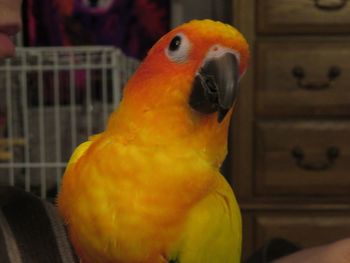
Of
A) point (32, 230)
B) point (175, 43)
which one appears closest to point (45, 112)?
point (32, 230)

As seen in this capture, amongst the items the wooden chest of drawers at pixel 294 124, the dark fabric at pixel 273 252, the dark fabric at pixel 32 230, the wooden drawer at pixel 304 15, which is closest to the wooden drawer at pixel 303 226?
the wooden chest of drawers at pixel 294 124

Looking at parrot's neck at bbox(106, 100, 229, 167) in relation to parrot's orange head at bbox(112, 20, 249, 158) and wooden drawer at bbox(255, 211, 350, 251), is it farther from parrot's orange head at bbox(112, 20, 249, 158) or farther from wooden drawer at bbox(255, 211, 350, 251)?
wooden drawer at bbox(255, 211, 350, 251)

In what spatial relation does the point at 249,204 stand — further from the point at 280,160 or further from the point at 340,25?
the point at 340,25

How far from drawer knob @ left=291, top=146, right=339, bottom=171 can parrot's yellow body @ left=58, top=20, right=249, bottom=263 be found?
31.0 inches

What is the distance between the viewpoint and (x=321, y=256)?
451 mm

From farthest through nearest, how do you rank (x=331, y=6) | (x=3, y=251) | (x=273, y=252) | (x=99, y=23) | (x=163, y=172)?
(x=99, y=23) → (x=331, y=6) → (x=273, y=252) → (x=3, y=251) → (x=163, y=172)

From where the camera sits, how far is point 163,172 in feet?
0.92

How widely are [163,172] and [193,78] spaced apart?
0.06 meters

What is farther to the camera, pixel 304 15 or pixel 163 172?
pixel 304 15

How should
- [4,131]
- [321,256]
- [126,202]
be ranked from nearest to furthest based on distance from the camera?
[126,202]
[321,256]
[4,131]

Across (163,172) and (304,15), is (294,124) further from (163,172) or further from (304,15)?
(163,172)

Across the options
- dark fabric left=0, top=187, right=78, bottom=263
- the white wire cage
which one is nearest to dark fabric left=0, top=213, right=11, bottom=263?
dark fabric left=0, top=187, right=78, bottom=263

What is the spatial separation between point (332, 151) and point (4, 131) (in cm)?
61

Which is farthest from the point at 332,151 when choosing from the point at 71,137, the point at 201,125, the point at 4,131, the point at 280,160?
the point at 201,125
